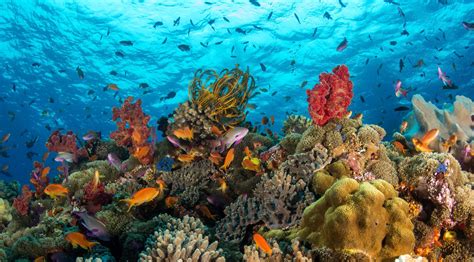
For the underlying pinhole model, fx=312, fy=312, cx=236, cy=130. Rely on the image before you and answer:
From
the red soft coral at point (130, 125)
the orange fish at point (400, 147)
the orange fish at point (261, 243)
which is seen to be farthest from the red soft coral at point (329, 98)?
the red soft coral at point (130, 125)

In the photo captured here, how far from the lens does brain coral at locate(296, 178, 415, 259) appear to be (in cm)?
333

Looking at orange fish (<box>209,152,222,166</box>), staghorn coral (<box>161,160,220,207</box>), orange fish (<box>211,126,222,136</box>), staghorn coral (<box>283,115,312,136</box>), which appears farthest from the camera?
staghorn coral (<box>283,115,312,136</box>)

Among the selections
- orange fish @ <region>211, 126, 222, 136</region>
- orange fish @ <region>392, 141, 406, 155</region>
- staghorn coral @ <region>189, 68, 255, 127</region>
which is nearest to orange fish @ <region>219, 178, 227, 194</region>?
orange fish @ <region>211, 126, 222, 136</region>

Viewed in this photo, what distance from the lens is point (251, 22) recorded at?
24.4m

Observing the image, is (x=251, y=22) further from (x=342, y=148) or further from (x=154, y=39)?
(x=342, y=148)

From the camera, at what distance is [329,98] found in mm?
5195

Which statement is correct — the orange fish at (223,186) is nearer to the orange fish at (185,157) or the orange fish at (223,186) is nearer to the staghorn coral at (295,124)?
the orange fish at (185,157)

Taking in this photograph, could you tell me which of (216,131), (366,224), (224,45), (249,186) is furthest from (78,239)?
(224,45)

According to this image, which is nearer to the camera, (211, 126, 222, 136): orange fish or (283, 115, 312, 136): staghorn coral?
(211, 126, 222, 136): orange fish

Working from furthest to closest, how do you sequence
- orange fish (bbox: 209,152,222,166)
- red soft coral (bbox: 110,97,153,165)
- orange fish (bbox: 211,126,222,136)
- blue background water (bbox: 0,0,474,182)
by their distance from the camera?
1. blue background water (bbox: 0,0,474,182)
2. red soft coral (bbox: 110,97,153,165)
3. orange fish (bbox: 211,126,222,136)
4. orange fish (bbox: 209,152,222,166)

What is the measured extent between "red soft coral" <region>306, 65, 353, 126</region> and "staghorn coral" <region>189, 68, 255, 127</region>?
221cm

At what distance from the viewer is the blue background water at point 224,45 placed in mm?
22891

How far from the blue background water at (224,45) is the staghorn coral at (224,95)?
10721 millimetres

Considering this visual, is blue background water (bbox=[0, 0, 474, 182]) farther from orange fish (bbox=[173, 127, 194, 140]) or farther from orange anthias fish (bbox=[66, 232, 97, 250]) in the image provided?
orange anthias fish (bbox=[66, 232, 97, 250])
